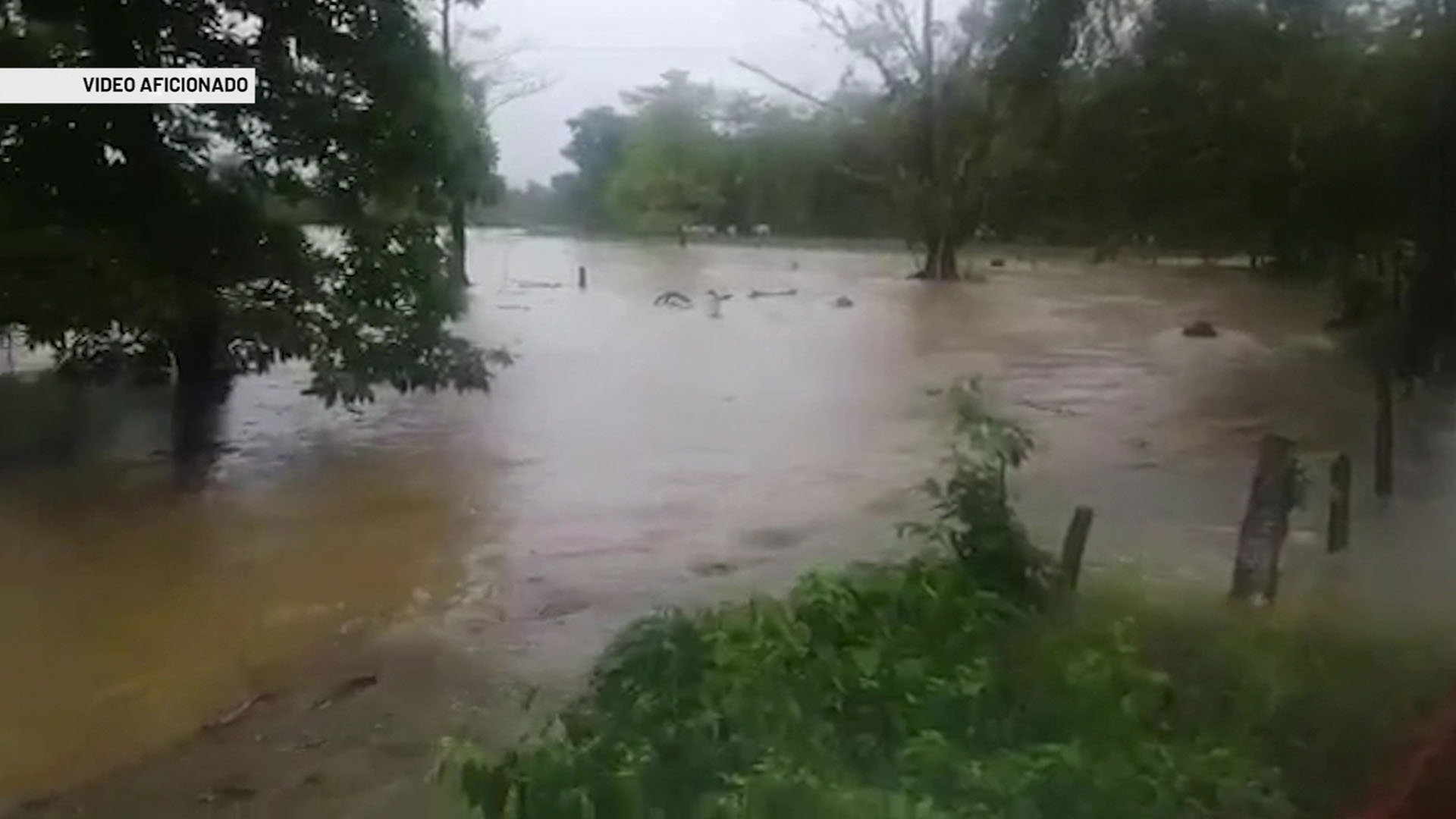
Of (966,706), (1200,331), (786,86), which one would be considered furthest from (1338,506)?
(786,86)

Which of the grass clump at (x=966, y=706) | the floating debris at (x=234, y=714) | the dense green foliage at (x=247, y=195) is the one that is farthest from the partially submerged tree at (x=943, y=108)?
the floating debris at (x=234, y=714)

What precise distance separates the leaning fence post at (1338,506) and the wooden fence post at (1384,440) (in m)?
0.03

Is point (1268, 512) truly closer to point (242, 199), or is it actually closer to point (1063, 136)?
point (1063, 136)

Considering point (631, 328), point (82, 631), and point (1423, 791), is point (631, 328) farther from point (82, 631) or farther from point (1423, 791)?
point (1423, 791)

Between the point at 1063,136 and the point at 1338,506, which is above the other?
the point at 1063,136

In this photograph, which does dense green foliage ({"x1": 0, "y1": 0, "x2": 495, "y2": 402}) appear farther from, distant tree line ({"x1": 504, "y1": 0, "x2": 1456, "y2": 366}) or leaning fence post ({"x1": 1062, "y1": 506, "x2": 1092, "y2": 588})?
leaning fence post ({"x1": 1062, "y1": 506, "x2": 1092, "y2": 588})

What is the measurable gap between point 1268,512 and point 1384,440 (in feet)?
0.37

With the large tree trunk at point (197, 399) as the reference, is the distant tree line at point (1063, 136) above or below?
above

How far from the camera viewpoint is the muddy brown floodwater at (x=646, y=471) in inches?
39.9

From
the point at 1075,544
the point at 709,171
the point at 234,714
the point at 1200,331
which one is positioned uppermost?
the point at 709,171

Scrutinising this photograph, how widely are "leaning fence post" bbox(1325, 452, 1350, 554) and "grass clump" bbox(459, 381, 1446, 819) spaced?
75 millimetres

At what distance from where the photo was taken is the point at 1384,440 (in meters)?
1.11

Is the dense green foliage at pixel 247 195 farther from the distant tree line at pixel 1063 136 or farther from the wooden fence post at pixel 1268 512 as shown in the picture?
the wooden fence post at pixel 1268 512

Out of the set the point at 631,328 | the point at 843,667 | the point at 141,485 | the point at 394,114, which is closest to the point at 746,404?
the point at 631,328
